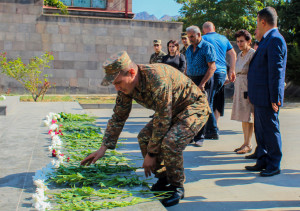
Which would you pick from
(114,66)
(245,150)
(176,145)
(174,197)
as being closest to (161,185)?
(174,197)

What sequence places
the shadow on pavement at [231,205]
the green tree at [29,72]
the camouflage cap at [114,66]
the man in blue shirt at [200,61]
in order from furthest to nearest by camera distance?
1. the green tree at [29,72]
2. the man in blue shirt at [200,61]
3. the shadow on pavement at [231,205]
4. the camouflage cap at [114,66]

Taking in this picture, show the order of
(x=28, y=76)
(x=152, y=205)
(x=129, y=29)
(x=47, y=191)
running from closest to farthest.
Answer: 1. (x=152, y=205)
2. (x=47, y=191)
3. (x=28, y=76)
4. (x=129, y=29)

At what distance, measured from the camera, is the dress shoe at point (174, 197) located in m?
3.04

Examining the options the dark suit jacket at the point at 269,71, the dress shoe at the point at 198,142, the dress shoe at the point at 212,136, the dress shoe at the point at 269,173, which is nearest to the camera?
the dark suit jacket at the point at 269,71

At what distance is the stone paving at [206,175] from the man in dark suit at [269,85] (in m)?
0.34

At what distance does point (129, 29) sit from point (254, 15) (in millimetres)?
12092

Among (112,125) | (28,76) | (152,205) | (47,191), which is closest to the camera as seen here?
(152,205)

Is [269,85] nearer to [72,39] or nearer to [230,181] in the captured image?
[230,181]

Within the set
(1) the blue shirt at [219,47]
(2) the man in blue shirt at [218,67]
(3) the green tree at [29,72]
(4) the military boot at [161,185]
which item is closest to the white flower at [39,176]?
(4) the military boot at [161,185]

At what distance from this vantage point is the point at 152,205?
2.72 meters

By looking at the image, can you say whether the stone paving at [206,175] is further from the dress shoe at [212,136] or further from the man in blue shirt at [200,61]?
the man in blue shirt at [200,61]

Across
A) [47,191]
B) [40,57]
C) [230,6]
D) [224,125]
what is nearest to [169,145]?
[47,191]

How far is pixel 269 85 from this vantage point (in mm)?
3930

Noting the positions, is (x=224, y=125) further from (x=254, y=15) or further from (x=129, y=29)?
(x=254, y=15)
